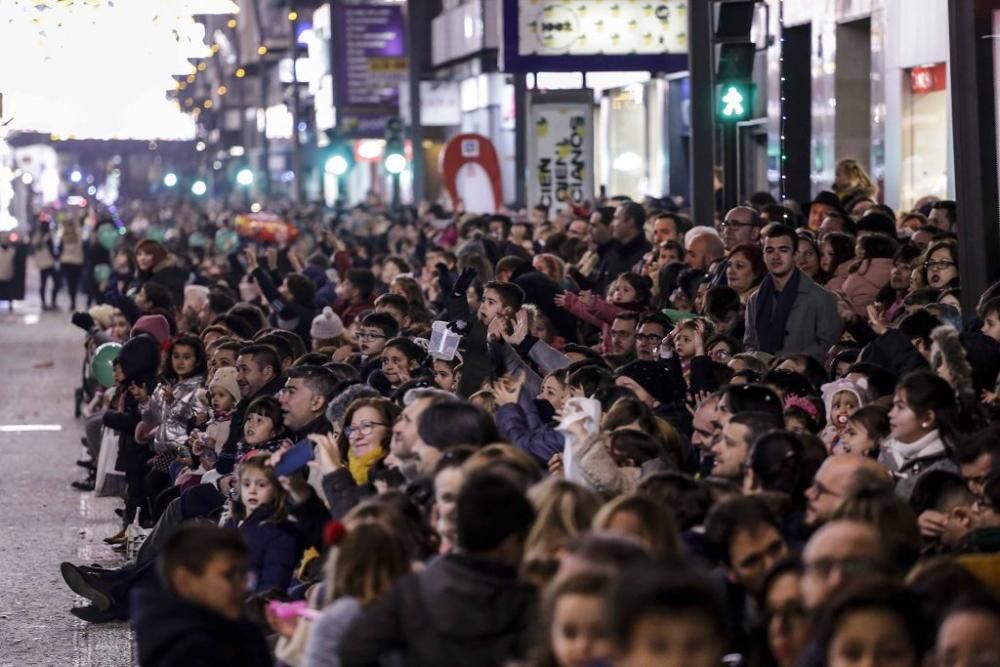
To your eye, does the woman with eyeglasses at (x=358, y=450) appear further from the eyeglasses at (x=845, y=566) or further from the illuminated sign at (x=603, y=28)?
the illuminated sign at (x=603, y=28)

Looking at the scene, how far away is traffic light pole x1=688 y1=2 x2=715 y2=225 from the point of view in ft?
67.0

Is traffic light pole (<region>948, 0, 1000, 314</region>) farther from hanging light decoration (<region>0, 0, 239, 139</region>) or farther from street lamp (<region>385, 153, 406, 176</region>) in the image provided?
street lamp (<region>385, 153, 406, 176</region>)

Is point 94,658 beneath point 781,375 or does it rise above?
beneath

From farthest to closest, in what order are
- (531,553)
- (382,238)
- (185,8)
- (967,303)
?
(382,238) < (185,8) < (967,303) < (531,553)

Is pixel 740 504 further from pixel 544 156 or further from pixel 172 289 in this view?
pixel 544 156

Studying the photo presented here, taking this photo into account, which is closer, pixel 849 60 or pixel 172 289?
pixel 172 289

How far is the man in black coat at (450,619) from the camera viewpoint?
638 cm

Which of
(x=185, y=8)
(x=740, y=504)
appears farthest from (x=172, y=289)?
(x=740, y=504)

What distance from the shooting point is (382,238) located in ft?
110

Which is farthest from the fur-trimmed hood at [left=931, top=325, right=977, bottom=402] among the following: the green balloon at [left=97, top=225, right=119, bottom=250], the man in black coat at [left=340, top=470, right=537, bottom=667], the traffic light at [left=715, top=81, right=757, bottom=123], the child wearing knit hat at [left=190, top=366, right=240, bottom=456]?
the green balloon at [left=97, top=225, right=119, bottom=250]

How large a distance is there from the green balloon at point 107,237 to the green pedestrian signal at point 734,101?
58.3ft

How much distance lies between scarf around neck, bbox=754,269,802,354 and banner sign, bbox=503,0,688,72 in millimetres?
13156

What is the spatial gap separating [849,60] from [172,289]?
8.05m

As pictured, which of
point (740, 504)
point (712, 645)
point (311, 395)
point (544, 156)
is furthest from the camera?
point (544, 156)
